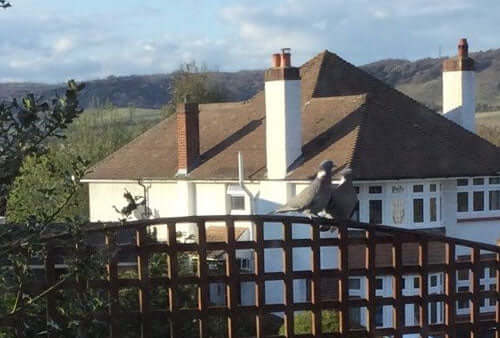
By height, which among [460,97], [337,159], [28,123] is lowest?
[337,159]

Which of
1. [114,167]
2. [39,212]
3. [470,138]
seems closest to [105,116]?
[114,167]

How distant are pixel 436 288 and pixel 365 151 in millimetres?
4479

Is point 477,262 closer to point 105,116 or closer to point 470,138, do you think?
point 470,138

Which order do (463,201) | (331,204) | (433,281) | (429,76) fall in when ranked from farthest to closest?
(429,76) → (463,201) → (433,281) → (331,204)

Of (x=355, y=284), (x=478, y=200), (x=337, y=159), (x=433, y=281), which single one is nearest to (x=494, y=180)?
(x=478, y=200)

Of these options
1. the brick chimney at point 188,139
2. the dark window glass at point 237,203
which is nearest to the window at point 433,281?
the dark window glass at point 237,203

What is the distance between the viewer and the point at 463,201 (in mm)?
26734

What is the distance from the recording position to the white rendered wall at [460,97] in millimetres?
28766

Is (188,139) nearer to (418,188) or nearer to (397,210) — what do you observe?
(397,210)

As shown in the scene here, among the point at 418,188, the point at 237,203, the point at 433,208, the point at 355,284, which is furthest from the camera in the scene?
the point at 237,203

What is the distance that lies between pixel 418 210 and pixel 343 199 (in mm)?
16906

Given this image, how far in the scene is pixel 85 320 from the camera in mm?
5676

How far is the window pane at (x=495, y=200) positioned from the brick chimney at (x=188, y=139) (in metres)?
9.50

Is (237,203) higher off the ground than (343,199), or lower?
lower
